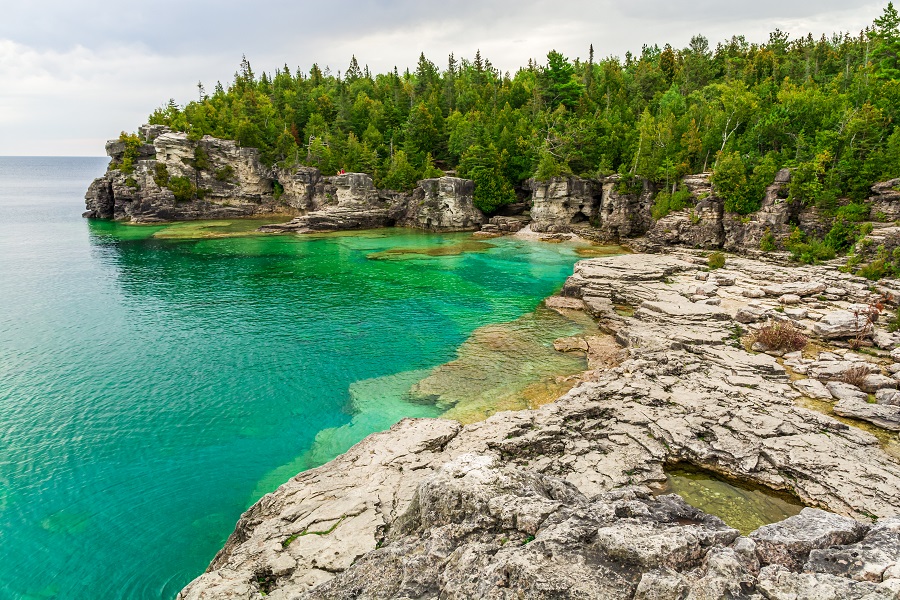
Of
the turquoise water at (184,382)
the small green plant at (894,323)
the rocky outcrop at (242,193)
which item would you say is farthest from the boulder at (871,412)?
the rocky outcrop at (242,193)

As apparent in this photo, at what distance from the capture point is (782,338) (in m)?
25.8

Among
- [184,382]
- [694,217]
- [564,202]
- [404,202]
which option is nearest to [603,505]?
[184,382]

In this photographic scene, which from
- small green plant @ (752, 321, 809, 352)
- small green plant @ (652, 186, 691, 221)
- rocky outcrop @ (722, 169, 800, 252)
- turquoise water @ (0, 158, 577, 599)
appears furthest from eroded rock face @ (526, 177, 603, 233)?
small green plant @ (752, 321, 809, 352)

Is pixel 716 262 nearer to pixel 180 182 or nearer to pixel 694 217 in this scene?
pixel 694 217

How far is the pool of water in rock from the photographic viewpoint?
14.8 metres

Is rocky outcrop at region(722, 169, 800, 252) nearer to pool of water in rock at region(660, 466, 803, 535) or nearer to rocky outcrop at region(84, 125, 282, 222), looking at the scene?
pool of water in rock at region(660, 466, 803, 535)

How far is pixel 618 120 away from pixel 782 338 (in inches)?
2377

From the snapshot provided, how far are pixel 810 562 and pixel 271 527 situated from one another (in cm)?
1236

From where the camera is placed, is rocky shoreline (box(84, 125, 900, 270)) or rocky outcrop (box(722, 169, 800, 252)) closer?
rocky outcrop (box(722, 169, 800, 252))

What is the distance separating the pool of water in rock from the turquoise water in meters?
11.4

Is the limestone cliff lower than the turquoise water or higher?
higher

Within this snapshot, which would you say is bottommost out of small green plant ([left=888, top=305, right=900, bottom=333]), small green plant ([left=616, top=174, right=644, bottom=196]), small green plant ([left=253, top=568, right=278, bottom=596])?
small green plant ([left=253, top=568, right=278, bottom=596])

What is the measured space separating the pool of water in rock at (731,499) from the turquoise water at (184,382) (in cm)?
1143

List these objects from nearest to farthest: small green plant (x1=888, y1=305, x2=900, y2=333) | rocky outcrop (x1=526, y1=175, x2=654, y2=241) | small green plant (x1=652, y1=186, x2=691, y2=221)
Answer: small green plant (x1=888, y1=305, x2=900, y2=333)
small green plant (x1=652, y1=186, x2=691, y2=221)
rocky outcrop (x1=526, y1=175, x2=654, y2=241)
